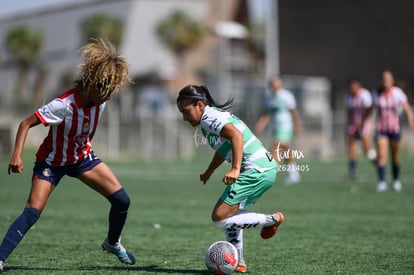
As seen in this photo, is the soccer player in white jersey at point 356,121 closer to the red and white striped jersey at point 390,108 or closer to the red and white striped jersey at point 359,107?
the red and white striped jersey at point 359,107

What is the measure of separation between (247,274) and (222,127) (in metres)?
1.31

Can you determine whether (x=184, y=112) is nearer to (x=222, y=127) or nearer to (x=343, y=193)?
(x=222, y=127)

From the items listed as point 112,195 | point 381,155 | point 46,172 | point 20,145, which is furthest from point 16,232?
point 381,155

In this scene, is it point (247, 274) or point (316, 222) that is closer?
point (247, 274)

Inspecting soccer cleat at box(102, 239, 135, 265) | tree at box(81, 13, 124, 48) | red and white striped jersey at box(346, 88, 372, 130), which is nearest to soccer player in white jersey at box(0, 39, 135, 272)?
soccer cleat at box(102, 239, 135, 265)

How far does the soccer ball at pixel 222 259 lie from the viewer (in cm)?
670

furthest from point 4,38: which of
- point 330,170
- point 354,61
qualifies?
point 330,170

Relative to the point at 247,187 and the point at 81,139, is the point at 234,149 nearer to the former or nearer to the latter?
the point at 247,187

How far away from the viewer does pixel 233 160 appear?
21.7 feet

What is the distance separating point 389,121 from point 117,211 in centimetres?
908

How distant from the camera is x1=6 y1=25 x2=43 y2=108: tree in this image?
233 feet

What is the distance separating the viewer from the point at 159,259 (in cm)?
777

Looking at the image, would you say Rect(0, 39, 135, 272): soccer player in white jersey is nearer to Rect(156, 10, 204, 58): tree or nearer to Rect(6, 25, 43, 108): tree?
Rect(156, 10, 204, 58): tree

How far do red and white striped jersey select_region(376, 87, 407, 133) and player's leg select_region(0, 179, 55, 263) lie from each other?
9.56 metres
